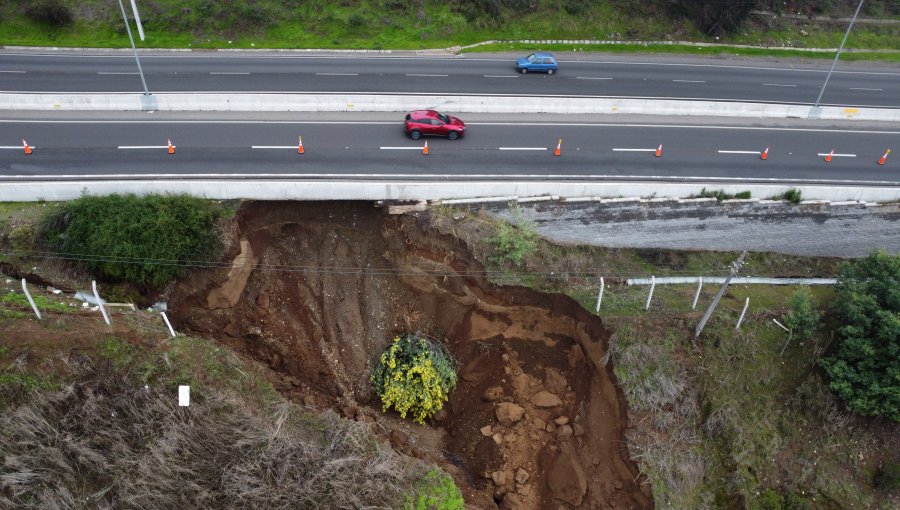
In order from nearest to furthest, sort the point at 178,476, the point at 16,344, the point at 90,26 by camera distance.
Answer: the point at 178,476 → the point at 16,344 → the point at 90,26

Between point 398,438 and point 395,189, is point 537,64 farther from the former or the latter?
point 398,438

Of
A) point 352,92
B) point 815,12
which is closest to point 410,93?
point 352,92

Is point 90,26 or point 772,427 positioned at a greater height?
point 90,26

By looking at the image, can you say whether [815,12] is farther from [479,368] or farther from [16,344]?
[16,344]

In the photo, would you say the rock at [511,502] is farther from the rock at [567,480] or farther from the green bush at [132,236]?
the green bush at [132,236]

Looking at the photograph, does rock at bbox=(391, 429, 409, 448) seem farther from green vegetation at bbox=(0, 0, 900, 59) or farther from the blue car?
green vegetation at bbox=(0, 0, 900, 59)

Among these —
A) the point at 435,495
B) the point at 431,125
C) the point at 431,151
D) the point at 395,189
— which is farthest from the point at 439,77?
the point at 435,495

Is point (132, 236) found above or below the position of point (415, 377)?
above
